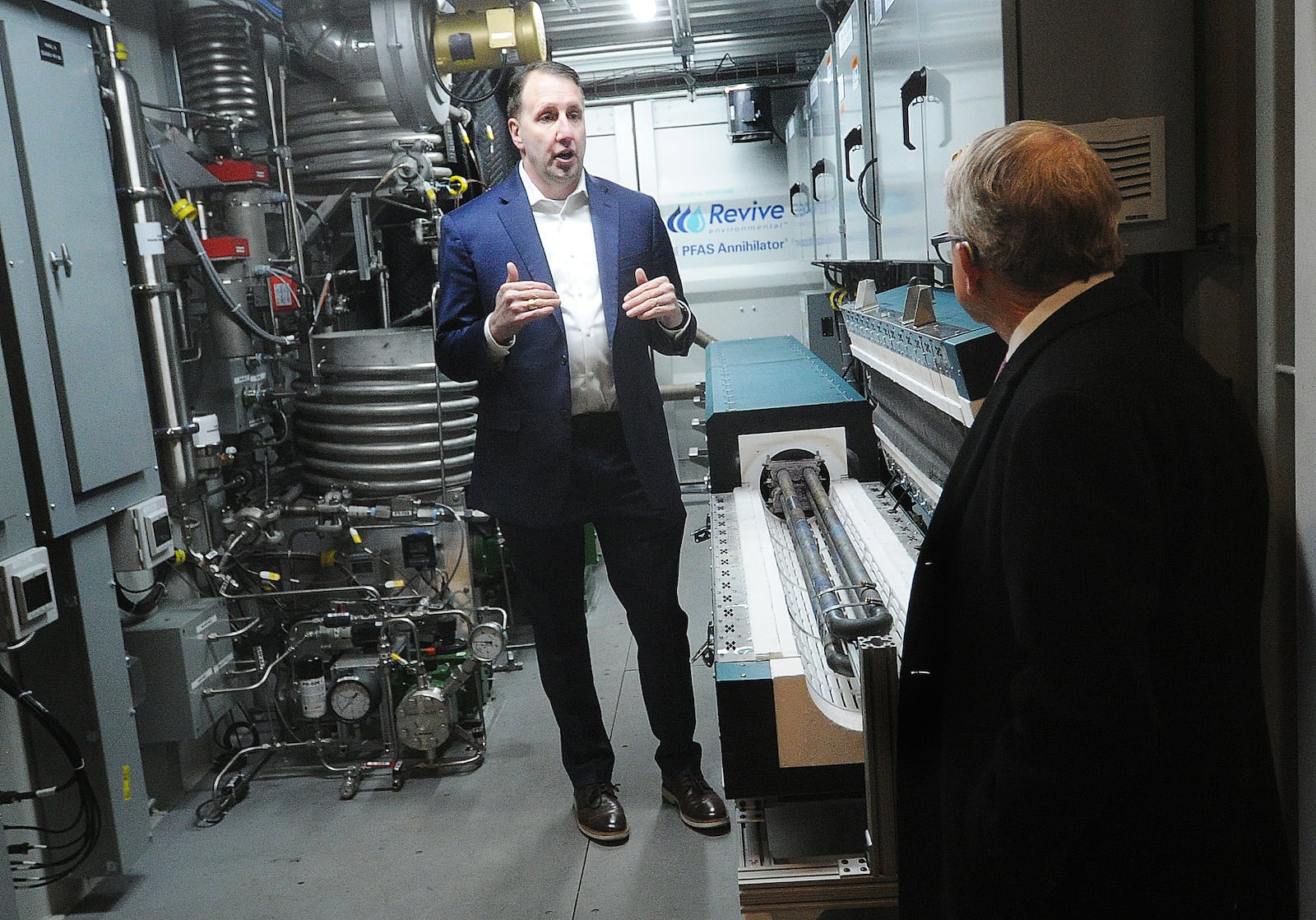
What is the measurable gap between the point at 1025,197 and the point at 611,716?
267 centimetres

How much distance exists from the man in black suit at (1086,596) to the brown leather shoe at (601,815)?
5.11 ft

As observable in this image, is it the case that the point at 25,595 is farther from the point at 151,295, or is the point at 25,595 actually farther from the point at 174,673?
the point at 151,295

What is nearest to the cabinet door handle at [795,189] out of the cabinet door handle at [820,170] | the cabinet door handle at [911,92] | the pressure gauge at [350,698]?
the cabinet door handle at [820,170]

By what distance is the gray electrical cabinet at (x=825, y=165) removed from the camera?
12.9 feet

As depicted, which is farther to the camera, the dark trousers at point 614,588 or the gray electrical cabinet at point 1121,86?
the dark trousers at point 614,588

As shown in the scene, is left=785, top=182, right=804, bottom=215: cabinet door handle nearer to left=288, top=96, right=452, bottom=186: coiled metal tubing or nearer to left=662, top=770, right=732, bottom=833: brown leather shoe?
left=288, top=96, right=452, bottom=186: coiled metal tubing

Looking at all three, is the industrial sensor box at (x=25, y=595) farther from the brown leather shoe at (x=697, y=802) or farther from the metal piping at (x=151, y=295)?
the brown leather shoe at (x=697, y=802)

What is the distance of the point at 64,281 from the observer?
2410 millimetres

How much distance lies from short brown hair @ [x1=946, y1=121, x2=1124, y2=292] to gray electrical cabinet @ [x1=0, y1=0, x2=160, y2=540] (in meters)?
2.05

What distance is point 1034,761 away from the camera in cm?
99

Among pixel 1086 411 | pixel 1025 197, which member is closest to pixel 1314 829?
pixel 1086 411

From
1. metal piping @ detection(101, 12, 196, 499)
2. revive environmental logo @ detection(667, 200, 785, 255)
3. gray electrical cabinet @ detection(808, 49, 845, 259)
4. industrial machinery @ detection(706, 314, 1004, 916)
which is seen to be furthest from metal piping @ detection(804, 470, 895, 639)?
revive environmental logo @ detection(667, 200, 785, 255)

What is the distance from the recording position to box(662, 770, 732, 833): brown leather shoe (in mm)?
2607

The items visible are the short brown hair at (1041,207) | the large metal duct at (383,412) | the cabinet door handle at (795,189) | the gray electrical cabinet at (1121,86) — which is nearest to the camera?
the short brown hair at (1041,207)
